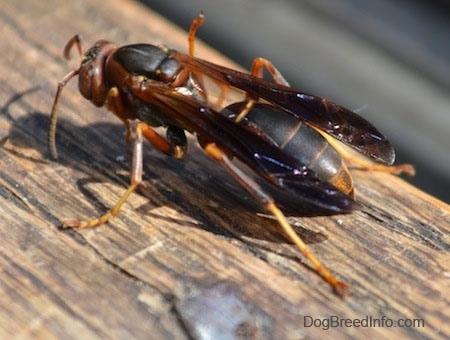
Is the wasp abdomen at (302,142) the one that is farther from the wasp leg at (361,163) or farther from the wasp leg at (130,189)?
the wasp leg at (130,189)

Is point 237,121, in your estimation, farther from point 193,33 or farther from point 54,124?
point 54,124

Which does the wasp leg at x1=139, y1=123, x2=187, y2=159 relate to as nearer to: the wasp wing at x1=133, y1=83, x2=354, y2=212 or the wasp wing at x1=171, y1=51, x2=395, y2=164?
the wasp wing at x1=133, y1=83, x2=354, y2=212

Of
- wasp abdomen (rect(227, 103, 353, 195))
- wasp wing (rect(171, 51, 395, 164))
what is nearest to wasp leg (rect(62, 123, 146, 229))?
wasp abdomen (rect(227, 103, 353, 195))

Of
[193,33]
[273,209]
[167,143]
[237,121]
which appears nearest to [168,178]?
[167,143]

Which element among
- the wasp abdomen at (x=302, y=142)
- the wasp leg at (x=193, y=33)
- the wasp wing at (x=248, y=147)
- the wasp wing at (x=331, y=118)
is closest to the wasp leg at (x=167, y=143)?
the wasp wing at (x=248, y=147)

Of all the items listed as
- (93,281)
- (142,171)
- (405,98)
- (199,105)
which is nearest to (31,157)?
(142,171)

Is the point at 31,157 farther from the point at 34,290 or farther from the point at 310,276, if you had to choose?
the point at 310,276
